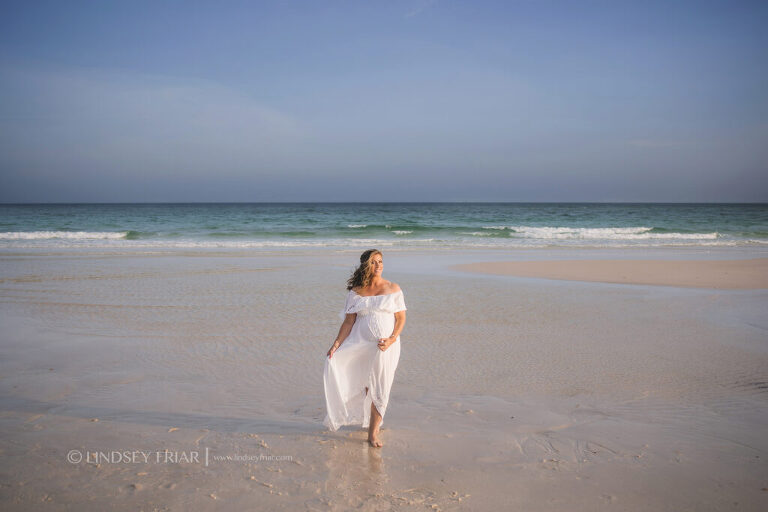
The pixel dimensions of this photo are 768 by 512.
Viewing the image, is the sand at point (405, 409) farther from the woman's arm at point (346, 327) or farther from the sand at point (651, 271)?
the sand at point (651, 271)

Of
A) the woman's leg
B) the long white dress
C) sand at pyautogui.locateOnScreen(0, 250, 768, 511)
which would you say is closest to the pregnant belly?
the long white dress

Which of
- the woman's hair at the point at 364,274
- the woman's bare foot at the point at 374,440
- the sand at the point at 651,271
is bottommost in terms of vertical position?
the woman's bare foot at the point at 374,440

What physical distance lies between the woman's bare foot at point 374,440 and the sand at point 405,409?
7cm

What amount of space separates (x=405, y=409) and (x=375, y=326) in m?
1.14

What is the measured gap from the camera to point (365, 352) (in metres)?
4.05

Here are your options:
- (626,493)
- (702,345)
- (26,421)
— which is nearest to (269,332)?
(26,421)

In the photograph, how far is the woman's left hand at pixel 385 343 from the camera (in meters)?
3.93

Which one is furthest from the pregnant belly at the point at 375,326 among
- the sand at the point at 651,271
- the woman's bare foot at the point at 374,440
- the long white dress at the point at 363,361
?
the sand at the point at 651,271

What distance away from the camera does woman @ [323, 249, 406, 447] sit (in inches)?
157

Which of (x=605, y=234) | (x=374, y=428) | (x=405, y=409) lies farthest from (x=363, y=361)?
(x=605, y=234)

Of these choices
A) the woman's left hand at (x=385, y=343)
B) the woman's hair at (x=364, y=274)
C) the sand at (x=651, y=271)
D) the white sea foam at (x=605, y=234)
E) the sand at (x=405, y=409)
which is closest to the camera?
the sand at (x=405, y=409)

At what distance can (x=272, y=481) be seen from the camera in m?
3.39

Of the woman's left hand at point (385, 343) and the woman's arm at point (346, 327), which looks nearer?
the woman's left hand at point (385, 343)

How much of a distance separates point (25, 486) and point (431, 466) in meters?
2.75
